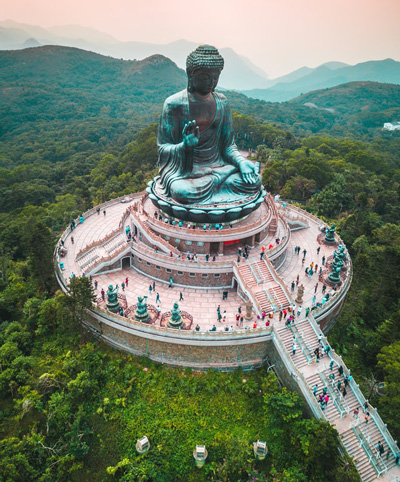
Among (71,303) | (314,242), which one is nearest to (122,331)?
(71,303)

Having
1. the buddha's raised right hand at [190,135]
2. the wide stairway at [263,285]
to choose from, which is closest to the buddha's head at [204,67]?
the buddha's raised right hand at [190,135]

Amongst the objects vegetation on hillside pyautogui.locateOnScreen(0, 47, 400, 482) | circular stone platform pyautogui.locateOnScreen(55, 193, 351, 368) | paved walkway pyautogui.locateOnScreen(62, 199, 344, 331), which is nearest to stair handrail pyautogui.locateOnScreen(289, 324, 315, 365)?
circular stone platform pyautogui.locateOnScreen(55, 193, 351, 368)

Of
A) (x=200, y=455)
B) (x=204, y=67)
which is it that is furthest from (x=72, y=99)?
(x=200, y=455)

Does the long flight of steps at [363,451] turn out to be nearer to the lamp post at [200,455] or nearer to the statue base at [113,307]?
the lamp post at [200,455]

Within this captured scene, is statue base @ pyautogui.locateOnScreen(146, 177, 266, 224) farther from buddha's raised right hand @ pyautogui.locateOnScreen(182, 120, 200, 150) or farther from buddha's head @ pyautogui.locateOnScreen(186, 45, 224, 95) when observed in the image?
buddha's head @ pyautogui.locateOnScreen(186, 45, 224, 95)

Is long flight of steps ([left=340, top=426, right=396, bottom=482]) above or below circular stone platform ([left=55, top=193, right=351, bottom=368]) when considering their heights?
below

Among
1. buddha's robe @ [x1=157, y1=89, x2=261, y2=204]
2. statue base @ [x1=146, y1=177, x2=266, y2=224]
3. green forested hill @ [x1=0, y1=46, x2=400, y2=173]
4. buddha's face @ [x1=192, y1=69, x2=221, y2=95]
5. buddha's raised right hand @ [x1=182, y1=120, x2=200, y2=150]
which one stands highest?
buddha's face @ [x1=192, y1=69, x2=221, y2=95]

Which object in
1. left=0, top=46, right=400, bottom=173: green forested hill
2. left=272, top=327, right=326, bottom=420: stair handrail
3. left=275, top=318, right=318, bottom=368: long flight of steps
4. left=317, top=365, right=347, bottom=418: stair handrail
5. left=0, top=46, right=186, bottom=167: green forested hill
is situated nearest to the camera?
left=272, top=327, right=326, bottom=420: stair handrail

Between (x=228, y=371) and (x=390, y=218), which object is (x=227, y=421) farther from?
(x=390, y=218)
